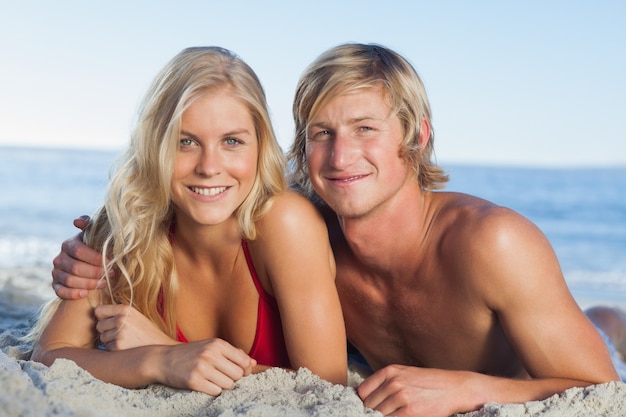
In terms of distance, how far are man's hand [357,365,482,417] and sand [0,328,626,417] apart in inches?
2.3

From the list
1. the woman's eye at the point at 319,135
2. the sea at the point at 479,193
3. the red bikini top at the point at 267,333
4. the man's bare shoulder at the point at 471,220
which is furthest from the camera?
the sea at the point at 479,193

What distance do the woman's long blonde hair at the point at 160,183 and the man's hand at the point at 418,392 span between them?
0.78 m

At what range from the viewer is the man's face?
2.88m

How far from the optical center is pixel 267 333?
3.11m

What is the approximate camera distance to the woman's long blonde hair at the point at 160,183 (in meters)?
2.87

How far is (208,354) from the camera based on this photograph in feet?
8.56

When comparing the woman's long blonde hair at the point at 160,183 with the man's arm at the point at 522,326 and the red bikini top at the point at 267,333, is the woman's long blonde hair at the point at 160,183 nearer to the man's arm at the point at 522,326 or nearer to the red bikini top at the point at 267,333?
the red bikini top at the point at 267,333

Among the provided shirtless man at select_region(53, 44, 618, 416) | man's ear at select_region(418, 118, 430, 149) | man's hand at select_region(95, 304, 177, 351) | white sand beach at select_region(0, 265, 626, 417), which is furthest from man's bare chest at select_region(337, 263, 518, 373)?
man's hand at select_region(95, 304, 177, 351)

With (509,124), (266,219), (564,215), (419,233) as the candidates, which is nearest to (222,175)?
(266,219)

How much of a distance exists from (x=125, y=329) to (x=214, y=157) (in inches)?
29.3

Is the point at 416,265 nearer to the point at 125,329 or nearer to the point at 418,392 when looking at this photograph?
the point at 418,392

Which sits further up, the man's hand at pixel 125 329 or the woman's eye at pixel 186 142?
the woman's eye at pixel 186 142

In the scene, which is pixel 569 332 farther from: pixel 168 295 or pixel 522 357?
pixel 168 295

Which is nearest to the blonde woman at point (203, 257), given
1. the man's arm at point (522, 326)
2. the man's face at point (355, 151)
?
the man's face at point (355, 151)
